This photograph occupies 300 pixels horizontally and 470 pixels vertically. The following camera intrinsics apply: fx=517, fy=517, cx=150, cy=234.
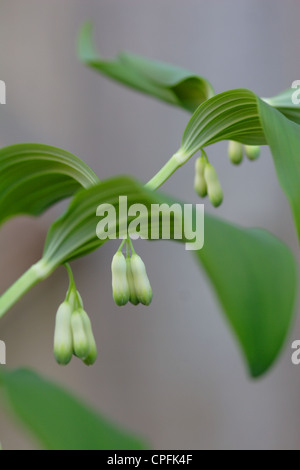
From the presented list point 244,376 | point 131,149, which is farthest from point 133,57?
point 244,376

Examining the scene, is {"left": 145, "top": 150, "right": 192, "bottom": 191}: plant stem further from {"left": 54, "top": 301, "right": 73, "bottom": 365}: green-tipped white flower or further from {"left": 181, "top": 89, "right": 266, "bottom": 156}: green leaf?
{"left": 54, "top": 301, "right": 73, "bottom": 365}: green-tipped white flower

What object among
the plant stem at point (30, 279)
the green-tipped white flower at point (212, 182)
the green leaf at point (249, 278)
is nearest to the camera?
the green leaf at point (249, 278)

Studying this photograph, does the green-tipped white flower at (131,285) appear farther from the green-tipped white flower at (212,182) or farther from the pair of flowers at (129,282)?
the green-tipped white flower at (212,182)

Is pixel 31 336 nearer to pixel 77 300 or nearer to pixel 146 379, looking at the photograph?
pixel 146 379

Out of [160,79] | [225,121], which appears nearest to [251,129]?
[225,121]

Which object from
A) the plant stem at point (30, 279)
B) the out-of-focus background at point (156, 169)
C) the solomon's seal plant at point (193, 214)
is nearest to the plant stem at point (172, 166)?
the solomon's seal plant at point (193, 214)

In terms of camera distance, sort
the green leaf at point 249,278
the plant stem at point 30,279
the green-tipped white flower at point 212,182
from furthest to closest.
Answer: the green-tipped white flower at point 212,182
the plant stem at point 30,279
the green leaf at point 249,278
